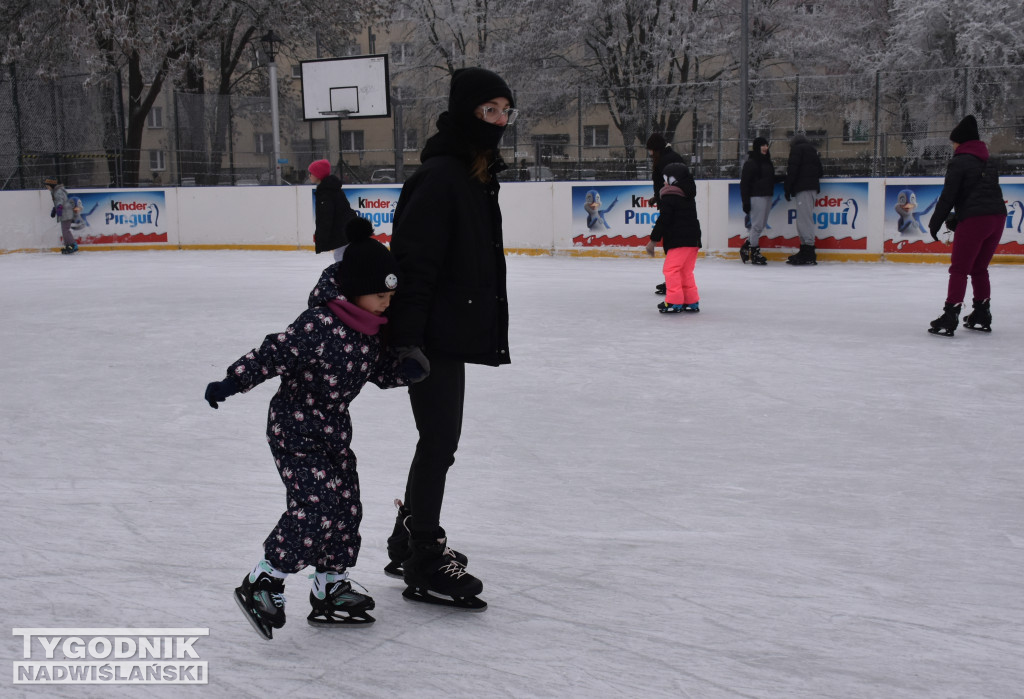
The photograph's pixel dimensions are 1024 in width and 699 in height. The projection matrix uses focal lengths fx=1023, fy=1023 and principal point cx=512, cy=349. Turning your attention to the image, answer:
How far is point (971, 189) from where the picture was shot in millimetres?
7934

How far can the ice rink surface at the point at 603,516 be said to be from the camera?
2.64 metres

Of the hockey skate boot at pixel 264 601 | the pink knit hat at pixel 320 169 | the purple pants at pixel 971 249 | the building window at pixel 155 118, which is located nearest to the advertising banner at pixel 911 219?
the purple pants at pixel 971 249

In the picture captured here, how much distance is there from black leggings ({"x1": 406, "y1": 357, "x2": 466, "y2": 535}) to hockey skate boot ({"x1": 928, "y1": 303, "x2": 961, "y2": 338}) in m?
6.04

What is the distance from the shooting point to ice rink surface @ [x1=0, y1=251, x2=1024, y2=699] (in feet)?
8.65

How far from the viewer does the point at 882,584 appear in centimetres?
317

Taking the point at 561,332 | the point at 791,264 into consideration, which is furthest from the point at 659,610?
the point at 791,264

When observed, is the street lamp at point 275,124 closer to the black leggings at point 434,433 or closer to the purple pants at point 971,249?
the purple pants at point 971,249

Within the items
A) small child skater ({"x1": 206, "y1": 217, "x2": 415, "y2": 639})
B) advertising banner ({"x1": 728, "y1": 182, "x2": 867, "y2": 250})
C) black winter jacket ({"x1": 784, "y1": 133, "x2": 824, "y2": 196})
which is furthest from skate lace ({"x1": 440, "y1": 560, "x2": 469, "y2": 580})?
advertising banner ({"x1": 728, "y1": 182, "x2": 867, "y2": 250})

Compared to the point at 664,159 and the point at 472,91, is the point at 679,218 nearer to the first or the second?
the point at 664,159

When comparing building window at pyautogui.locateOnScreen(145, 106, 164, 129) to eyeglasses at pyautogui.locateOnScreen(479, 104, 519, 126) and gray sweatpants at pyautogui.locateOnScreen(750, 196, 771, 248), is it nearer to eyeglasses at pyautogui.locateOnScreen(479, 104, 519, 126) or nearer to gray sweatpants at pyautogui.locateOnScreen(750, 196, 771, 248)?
gray sweatpants at pyautogui.locateOnScreen(750, 196, 771, 248)

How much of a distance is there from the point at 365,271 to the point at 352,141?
17.8 metres

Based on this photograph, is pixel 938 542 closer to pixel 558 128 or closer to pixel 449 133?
pixel 449 133

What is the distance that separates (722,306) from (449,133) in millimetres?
7327

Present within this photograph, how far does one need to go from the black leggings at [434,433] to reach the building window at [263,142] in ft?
56.5
